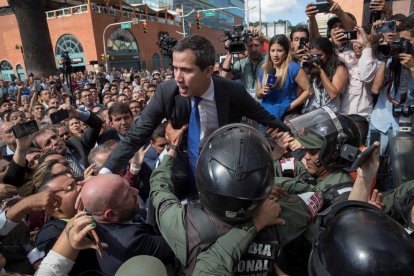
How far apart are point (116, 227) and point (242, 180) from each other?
0.83 metres

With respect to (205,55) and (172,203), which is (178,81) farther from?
(172,203)

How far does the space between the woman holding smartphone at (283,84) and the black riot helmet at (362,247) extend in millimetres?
2731

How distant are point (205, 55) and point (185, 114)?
42cm

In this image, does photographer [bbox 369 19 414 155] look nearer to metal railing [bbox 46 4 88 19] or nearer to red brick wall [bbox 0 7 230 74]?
red brick wall [bbox 0 7 230 74]

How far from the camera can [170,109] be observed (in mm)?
2234

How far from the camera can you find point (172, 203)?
1.51 meters

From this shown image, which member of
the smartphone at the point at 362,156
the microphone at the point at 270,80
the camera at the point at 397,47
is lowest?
the smartphone at the point at 362,156

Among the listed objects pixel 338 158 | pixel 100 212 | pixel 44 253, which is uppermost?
pixel 338 158

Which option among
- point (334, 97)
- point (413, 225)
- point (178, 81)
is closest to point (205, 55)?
point (178, 81)

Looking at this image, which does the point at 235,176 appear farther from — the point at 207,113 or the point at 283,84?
the point at 283,84

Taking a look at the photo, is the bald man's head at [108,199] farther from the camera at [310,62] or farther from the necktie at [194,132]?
the camera at [310,62]

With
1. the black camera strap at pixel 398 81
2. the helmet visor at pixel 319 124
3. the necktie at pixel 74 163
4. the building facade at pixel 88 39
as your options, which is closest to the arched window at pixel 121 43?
the building facade at pixel 88 39

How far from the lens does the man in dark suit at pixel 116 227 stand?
1652 mm

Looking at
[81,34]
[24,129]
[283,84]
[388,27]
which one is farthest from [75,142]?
[81,34]
